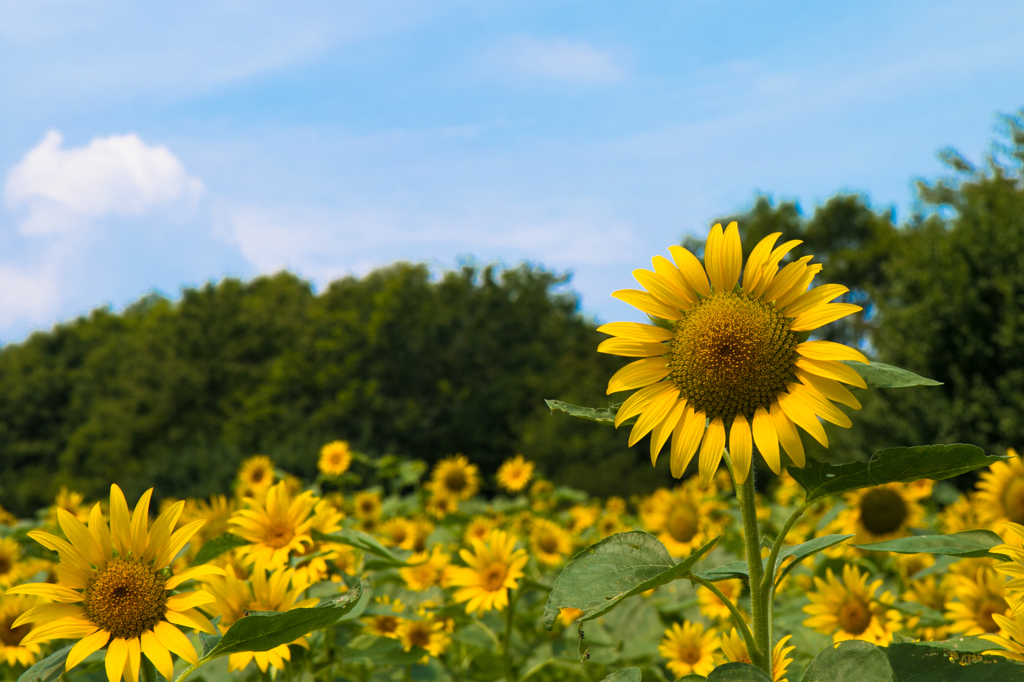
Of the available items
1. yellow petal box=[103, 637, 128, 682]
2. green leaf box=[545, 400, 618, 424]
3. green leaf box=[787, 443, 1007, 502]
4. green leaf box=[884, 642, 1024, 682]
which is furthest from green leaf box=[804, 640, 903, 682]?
yellow petal box=[103, 637, 128, 682]

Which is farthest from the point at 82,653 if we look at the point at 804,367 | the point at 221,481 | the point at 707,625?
the point at 221,481

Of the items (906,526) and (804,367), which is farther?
(906,526)

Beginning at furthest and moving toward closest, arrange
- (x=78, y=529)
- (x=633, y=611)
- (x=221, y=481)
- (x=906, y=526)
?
1. (x=221, y=481)
2. (x=906, y=526)
3. (x=633, y=611)
4. (x=78, y=529)

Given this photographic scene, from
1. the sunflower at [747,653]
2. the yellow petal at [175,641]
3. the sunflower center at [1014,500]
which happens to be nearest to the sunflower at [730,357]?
the sunflower at [747,653]

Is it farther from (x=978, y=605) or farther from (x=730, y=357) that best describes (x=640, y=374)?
(x=978, y=605)

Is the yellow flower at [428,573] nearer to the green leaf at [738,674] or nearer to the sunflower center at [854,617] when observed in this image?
the sunflower center at [854,617]

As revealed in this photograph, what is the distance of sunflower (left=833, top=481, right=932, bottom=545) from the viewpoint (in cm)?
400

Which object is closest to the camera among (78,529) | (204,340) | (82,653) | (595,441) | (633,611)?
(82,653)

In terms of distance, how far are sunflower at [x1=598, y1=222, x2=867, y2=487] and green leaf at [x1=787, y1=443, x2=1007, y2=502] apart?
0.20ft

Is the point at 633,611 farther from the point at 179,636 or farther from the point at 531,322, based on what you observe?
the point at 531,322

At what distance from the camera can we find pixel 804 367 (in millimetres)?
1515

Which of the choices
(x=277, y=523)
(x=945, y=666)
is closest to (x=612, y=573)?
(x=945, y=666)

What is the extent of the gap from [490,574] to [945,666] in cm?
193

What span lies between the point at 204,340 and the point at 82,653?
117 feet
